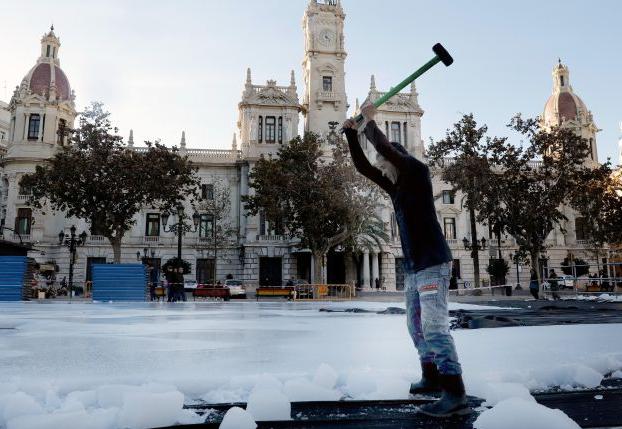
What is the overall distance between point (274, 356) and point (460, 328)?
10.5ft

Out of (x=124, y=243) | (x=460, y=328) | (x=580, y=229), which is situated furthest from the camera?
(x=580, y=229)

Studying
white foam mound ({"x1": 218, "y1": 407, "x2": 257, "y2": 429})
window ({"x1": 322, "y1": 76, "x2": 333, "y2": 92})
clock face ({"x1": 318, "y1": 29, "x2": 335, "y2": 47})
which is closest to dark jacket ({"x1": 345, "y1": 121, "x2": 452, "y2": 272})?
white foam mound ({"x1": 218, "y1": 407, "x2": 257, "y2": 429})

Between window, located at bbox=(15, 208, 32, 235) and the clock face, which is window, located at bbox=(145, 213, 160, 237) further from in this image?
the clock face

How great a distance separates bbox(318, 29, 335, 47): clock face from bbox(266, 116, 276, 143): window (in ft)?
28.0

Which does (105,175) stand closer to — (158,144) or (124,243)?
(158,144)

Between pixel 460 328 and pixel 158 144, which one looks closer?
pixel 460 328

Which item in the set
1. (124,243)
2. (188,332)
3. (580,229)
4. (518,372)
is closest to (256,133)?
(124,243)

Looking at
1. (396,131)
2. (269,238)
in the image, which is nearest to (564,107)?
(396,131)

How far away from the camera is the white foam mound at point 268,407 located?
2133 millimetres

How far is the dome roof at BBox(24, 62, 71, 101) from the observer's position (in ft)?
133

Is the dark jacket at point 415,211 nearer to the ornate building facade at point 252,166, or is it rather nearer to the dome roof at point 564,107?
the ornate building facade at point 252,166

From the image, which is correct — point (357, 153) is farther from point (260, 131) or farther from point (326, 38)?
point (326, 38)

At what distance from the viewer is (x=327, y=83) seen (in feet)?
137

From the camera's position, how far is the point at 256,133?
39375mm
